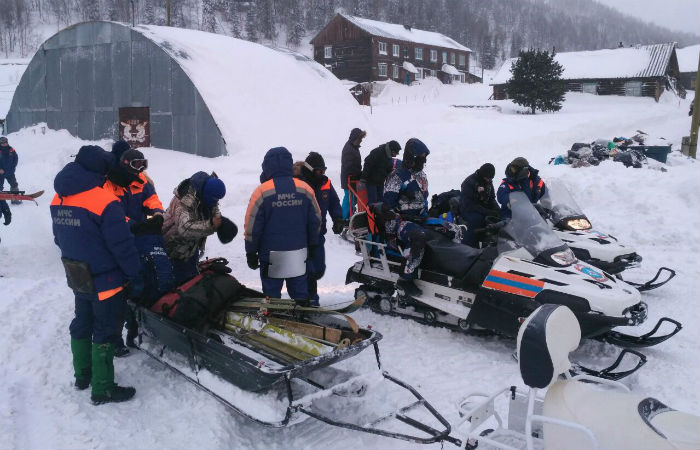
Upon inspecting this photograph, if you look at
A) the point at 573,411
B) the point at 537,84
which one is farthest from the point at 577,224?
the point at 537,84

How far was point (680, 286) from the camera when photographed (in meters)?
6.40

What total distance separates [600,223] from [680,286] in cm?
252

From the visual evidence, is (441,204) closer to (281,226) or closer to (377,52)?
(281,226)

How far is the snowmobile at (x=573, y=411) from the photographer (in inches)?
86.1

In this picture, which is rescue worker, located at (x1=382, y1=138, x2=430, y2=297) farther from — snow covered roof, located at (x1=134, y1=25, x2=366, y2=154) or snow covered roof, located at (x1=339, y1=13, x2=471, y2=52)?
snow covered roof, located at (x1=339, y1=13, x2=471, y2=52)

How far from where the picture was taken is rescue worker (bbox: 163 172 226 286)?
4422 mm

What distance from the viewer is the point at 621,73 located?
3834 cm

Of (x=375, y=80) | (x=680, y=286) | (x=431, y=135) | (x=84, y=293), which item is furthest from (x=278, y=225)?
(x=375, y=80)

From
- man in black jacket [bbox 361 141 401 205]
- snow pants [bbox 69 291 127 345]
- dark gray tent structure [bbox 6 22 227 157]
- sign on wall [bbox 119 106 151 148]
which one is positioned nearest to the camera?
snow pants [bbox 69 291 127 345]

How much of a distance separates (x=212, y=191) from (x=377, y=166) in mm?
3437

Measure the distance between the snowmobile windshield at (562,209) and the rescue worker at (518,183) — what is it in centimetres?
19

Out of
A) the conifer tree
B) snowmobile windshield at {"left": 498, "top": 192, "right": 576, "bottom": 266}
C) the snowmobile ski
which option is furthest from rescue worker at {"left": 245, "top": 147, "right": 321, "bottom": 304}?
the conifer tree

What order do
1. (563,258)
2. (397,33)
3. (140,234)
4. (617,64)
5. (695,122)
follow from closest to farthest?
(140,234) < (563,258) < (695,122) < (617,64) < (397,33)

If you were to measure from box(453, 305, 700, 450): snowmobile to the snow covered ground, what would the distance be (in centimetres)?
117
